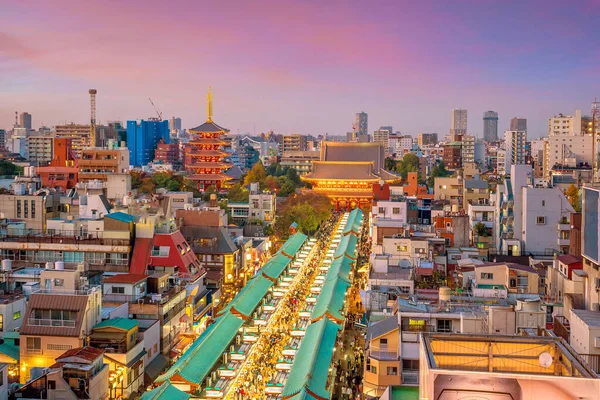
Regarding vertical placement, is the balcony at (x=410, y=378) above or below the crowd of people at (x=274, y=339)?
above

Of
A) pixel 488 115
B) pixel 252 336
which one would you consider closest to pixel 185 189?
pixel 252 336

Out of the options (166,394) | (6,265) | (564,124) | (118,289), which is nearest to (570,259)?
(166,394)

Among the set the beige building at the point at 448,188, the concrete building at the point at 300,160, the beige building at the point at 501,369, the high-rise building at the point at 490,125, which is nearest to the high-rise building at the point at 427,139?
the high-rise building at the point at 490,125

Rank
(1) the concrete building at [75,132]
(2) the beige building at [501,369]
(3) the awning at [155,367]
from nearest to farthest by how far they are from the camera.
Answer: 1. (2) the beige building at [501,369]
2. (3) the awning at [155,367]
3. (1) the concrete building at [75,132]

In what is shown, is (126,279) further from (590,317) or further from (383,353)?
(590,317)

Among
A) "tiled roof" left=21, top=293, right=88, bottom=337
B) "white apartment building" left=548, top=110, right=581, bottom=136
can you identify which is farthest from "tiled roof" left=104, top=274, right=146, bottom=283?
"white apartment building" left=548, top=110, right=581, bottom=136

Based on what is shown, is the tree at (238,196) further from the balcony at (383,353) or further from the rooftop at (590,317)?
the rooftop at (590,317)
